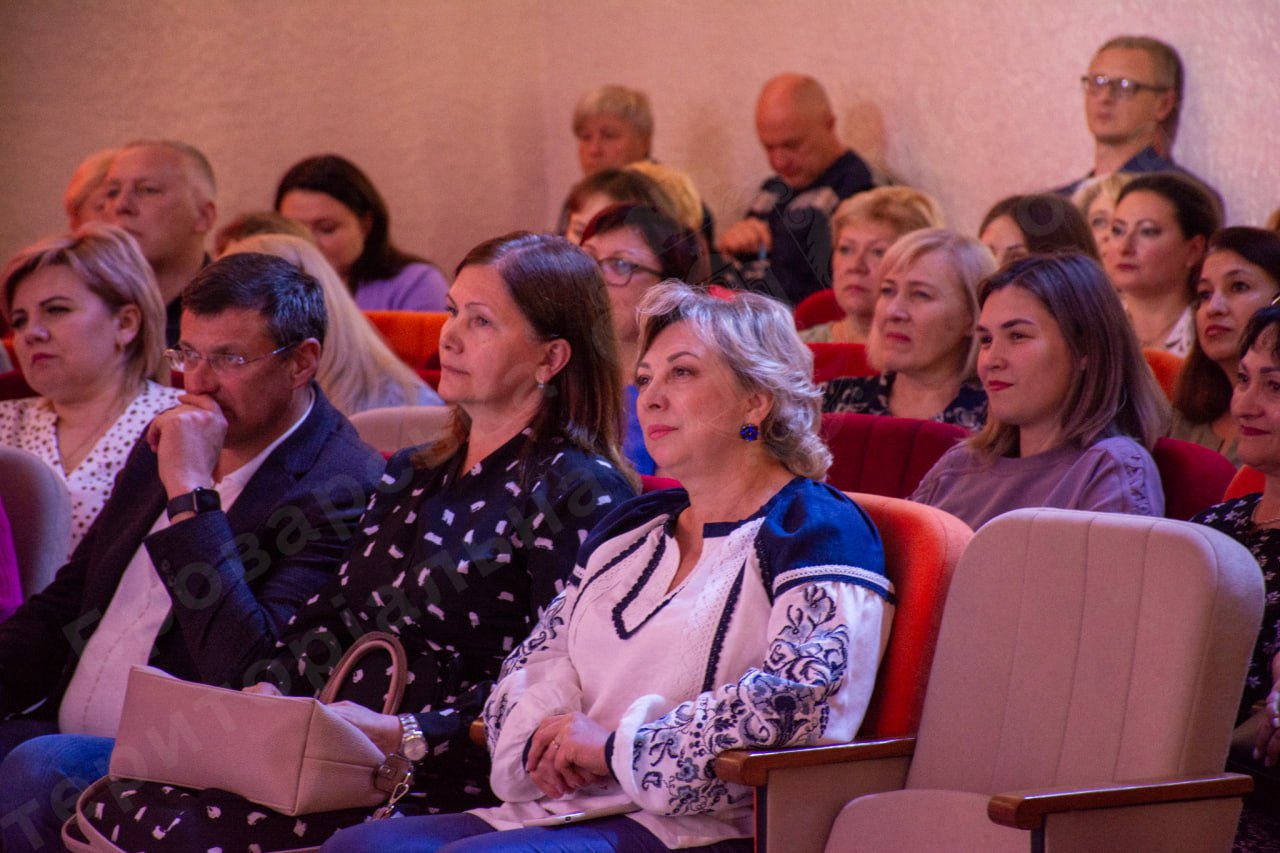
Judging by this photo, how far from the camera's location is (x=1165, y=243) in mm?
3975

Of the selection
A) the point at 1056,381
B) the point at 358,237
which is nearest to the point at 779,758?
the point at 1056,381

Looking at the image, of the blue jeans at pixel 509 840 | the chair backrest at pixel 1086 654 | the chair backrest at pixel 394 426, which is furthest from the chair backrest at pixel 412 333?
the chair backrest at pixel 1086 654

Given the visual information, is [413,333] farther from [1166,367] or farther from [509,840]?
[509,840]

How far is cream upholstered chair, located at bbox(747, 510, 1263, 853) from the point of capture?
5.39 feet

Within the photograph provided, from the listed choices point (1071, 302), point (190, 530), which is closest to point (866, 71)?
point (1071, 302)

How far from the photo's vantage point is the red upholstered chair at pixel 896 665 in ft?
5.87

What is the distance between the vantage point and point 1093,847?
63.5 inches

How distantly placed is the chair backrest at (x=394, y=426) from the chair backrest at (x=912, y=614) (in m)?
1.34

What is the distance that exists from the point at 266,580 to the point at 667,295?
89 centimetres

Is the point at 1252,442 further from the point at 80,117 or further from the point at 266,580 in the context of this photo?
the point at 80,117

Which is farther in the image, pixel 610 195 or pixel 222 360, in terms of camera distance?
pixel 610 195

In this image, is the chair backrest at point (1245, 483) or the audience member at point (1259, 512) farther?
the chair backrest at point (1245, 483)

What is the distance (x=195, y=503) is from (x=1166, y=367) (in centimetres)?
220

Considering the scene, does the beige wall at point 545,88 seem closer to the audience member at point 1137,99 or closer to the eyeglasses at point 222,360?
the audience member at point 1137,99
